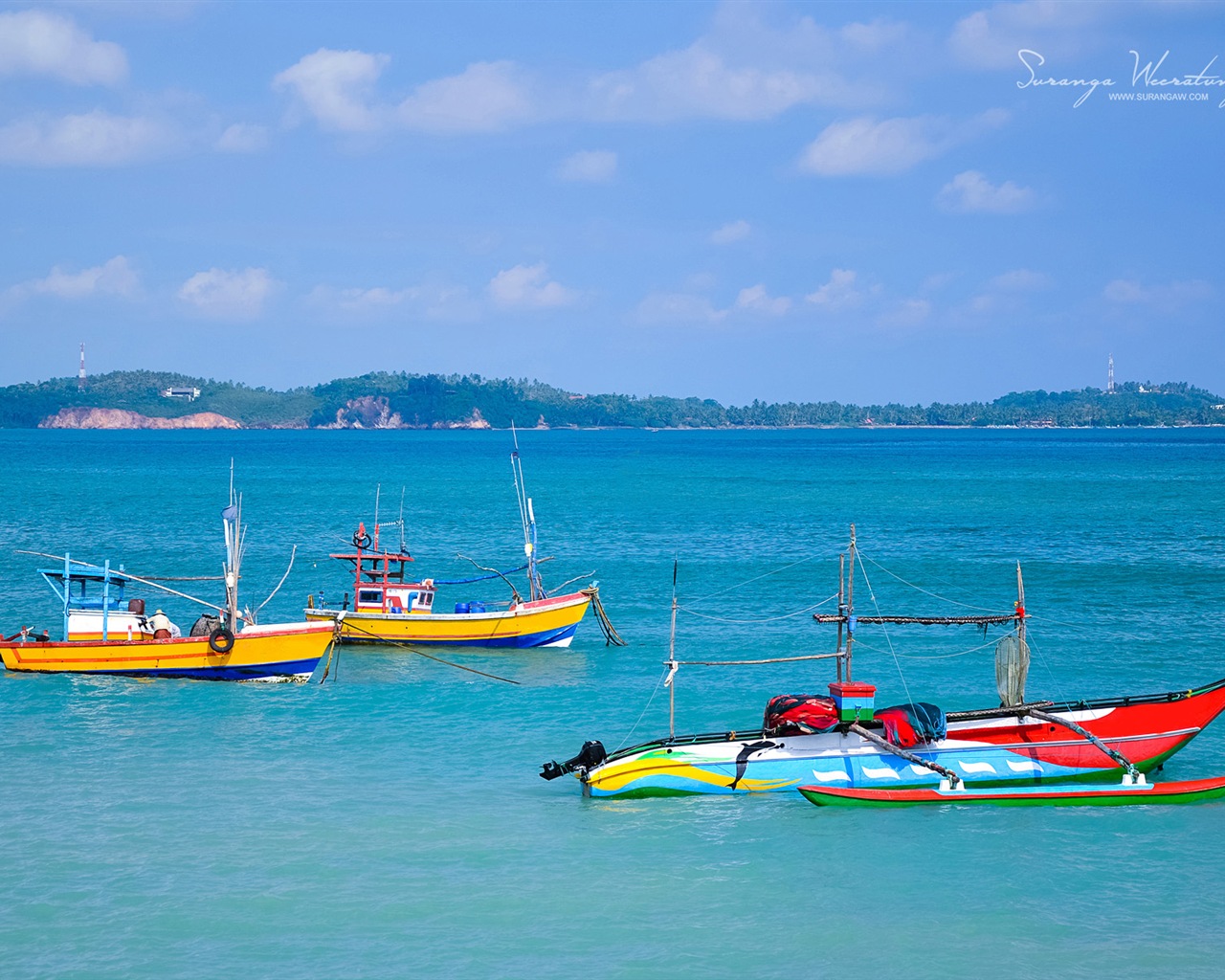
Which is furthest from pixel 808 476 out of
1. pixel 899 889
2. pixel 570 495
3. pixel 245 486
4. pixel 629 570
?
pixel 899 889

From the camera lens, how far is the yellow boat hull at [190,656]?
40.0m

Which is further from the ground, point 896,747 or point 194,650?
point 896,747

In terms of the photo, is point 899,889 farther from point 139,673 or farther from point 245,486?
point 245,486

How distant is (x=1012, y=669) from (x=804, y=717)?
17.8 feet

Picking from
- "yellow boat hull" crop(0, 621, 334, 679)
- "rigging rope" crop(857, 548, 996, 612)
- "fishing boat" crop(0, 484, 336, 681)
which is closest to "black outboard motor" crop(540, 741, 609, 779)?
"fishing boat" crop(0, 484, 336, 681)

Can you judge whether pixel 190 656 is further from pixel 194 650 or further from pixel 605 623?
pixel 605 623

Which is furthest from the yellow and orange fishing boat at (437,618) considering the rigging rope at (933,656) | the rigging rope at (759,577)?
the rigging rope at (759,577)

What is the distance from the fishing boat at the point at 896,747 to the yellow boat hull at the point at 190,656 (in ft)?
43.3

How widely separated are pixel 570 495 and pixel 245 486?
37868 mm

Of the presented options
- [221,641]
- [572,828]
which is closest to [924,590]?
[221,641]

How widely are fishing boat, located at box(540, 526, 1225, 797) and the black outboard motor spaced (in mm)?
24

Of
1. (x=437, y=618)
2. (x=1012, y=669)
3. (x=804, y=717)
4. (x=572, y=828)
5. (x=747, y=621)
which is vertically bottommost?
(x=572, y=828)

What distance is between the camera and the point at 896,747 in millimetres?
28703

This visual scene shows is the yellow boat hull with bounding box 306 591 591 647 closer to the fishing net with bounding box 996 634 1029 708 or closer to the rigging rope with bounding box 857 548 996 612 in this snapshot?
the rigging rope with bounding box 857 548 996 612
